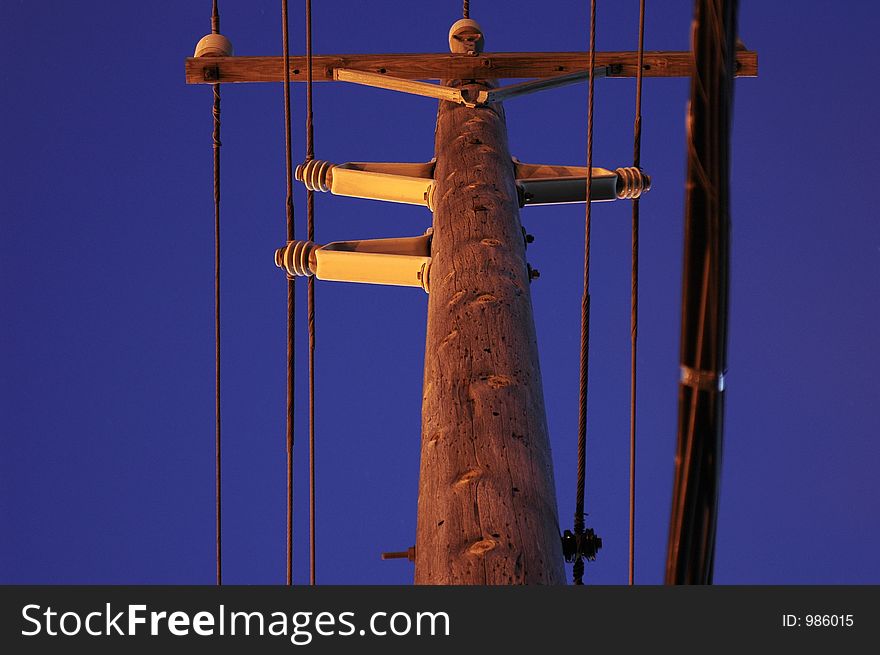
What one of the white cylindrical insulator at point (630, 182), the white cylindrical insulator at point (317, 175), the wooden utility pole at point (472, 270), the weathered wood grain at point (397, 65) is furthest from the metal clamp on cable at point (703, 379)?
the weathered wood grain at point (397, 65)

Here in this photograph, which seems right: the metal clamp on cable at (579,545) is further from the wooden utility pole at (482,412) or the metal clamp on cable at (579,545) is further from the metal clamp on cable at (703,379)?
the metal clamp on cable at (703,379)

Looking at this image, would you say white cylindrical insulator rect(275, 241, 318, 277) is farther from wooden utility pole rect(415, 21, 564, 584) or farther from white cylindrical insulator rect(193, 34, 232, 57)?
white cylindrical insulator rect(193, 34, 232, 57)

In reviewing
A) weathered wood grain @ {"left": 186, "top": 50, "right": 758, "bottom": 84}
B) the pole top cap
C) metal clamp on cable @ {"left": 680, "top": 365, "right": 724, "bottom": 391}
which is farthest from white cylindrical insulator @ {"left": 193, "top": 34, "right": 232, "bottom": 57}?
metal clamp on cable @ {"left": 680, "top": 365, "right": 724, "bottom": 391}

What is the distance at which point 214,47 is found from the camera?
5.80 m

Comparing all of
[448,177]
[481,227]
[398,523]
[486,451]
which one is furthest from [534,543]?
[398,523]

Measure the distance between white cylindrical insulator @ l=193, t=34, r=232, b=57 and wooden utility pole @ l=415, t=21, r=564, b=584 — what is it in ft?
6.20

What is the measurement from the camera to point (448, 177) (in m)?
4.54

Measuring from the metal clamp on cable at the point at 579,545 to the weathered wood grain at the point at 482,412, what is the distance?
1.96 feet

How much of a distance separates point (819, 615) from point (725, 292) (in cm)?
94

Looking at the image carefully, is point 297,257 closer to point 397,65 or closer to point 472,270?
point 472,270

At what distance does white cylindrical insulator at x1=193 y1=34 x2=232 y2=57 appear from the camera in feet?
19.0

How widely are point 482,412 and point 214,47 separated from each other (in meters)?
3.29

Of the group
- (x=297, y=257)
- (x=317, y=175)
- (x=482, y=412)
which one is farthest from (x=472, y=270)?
(x=317, y=175)

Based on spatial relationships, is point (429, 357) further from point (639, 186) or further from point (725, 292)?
point (639, 186)
